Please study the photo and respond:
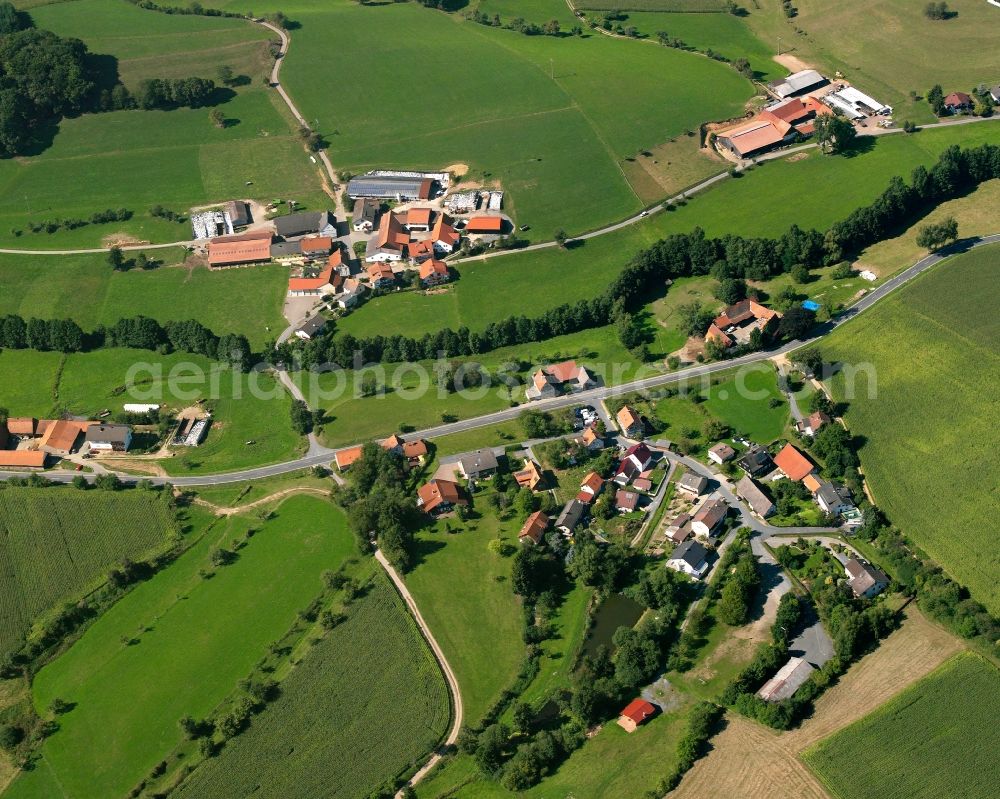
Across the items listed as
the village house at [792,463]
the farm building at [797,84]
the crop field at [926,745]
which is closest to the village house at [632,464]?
the village house at [792,463]

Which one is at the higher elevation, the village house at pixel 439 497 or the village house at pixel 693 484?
the village house at pixel 693 484

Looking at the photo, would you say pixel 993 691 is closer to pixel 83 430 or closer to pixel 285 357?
pixel 285 357

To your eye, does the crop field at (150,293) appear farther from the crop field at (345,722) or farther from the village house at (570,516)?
the crop field at (345,722)

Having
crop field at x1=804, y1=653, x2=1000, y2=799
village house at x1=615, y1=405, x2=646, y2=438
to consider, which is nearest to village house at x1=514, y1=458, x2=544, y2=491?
village house at x1=615, y1=405, x2=646, y2=438

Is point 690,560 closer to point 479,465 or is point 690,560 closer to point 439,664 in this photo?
point 479,465

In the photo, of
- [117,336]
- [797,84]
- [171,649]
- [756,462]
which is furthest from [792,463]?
[117,336]

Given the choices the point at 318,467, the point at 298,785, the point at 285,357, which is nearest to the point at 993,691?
the point at 298,785

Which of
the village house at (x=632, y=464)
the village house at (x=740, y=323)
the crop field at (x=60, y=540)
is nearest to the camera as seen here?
the crop field at (x=60, y=540)
